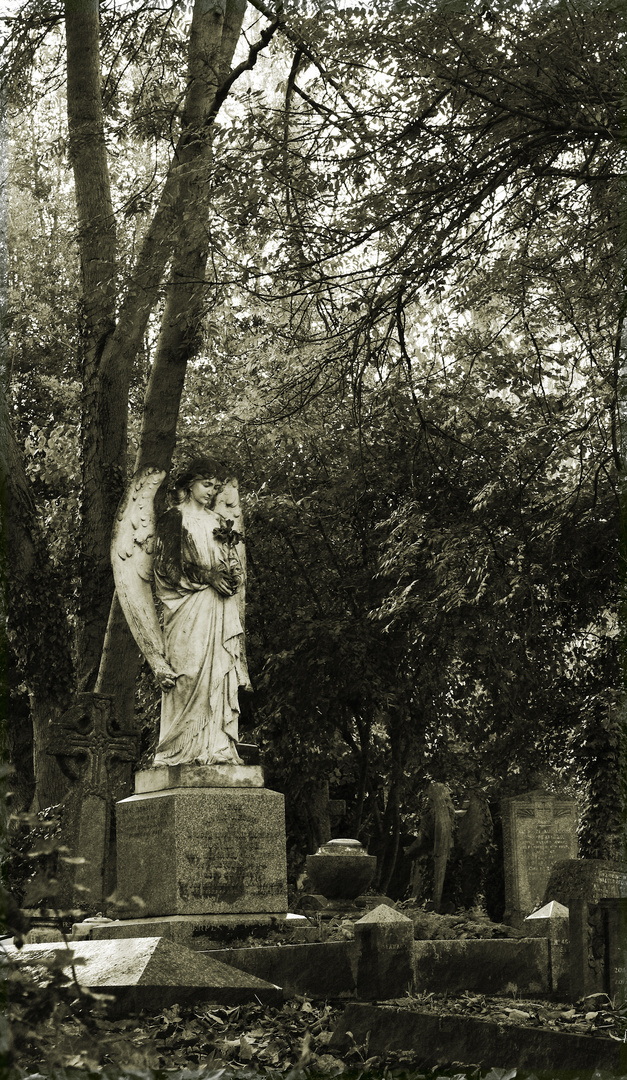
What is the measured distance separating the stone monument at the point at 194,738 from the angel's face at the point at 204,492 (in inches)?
0.4

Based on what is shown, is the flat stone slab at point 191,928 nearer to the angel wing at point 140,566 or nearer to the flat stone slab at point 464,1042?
the angel wing at point 140,566

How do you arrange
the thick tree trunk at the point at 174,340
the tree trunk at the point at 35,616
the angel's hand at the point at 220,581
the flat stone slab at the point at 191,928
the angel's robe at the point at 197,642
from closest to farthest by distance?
the flat stone slab at the point at 191,928
the angel's robe at the point at 197,642
the angel's hand at the point at 220,581
the thick tree trunk at the point at 174,340
the tree trunk at the point at 35,616

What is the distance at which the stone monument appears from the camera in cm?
721

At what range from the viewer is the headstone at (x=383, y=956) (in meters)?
6.95

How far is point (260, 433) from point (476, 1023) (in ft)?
33.8

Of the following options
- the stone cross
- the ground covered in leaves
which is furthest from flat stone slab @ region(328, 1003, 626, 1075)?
the stone cross

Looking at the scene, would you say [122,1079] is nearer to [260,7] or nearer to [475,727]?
[260,7]

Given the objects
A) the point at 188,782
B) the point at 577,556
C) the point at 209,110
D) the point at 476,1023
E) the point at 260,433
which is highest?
the point at 209,110

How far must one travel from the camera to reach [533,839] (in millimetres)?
12680

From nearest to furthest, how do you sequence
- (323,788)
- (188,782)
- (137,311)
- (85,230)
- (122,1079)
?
1. (122,1079)
2. (188,782)
3. (137,311)
4. (85,230)
5. (323,788)

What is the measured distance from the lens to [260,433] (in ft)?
45.0

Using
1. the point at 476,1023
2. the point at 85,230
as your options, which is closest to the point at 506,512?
the point at 85,230

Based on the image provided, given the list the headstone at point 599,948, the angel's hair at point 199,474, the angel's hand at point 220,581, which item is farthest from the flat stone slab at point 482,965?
the angel's hair at point 199,474

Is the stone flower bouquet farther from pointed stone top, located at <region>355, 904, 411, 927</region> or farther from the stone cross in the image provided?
the stone cross
